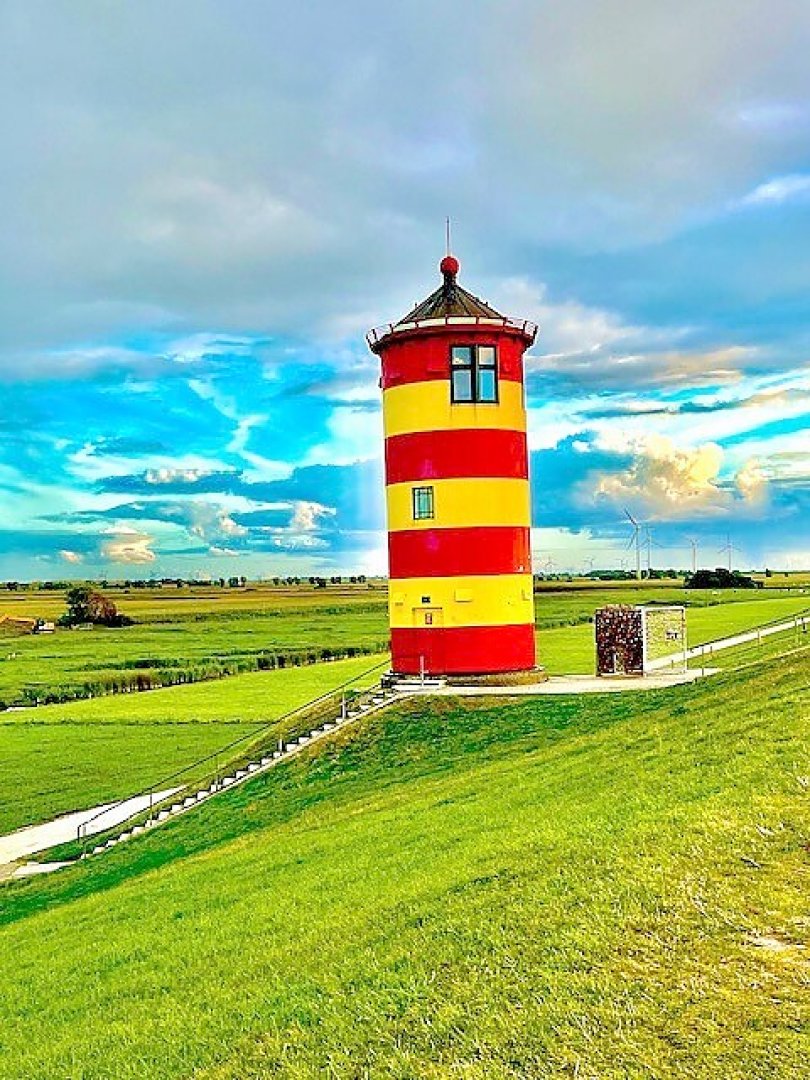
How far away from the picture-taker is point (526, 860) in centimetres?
1064

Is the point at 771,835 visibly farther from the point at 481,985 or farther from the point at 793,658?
the point at 793,658

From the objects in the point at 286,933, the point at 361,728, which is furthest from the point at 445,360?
the point at 286,933

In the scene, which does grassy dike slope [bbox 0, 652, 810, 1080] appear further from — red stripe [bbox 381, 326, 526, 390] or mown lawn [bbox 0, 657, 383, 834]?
mown lawn [bbox 0, 657, 383, 834]

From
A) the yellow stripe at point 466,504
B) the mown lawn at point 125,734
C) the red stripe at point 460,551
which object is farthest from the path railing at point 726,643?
the mown lawn at point 125,734

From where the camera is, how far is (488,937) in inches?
340

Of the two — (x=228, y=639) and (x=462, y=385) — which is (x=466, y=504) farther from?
(x=228, y=639)

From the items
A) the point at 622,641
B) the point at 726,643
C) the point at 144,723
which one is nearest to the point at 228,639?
the point at 144,723

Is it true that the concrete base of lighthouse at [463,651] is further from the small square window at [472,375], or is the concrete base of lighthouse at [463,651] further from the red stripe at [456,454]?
the small square window at [472,375]

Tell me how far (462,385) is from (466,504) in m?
3.05

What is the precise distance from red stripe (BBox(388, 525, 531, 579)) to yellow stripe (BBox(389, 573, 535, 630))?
8.2 inches

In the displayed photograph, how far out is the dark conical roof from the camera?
95.5ft

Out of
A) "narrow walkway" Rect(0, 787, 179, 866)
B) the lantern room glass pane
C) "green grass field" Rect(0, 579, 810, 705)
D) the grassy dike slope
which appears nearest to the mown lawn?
"narrow walkway" Rect(0, 787, 179, 866)

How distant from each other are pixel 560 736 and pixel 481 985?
1424 cm

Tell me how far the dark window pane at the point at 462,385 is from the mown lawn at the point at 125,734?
13897 millimetres
